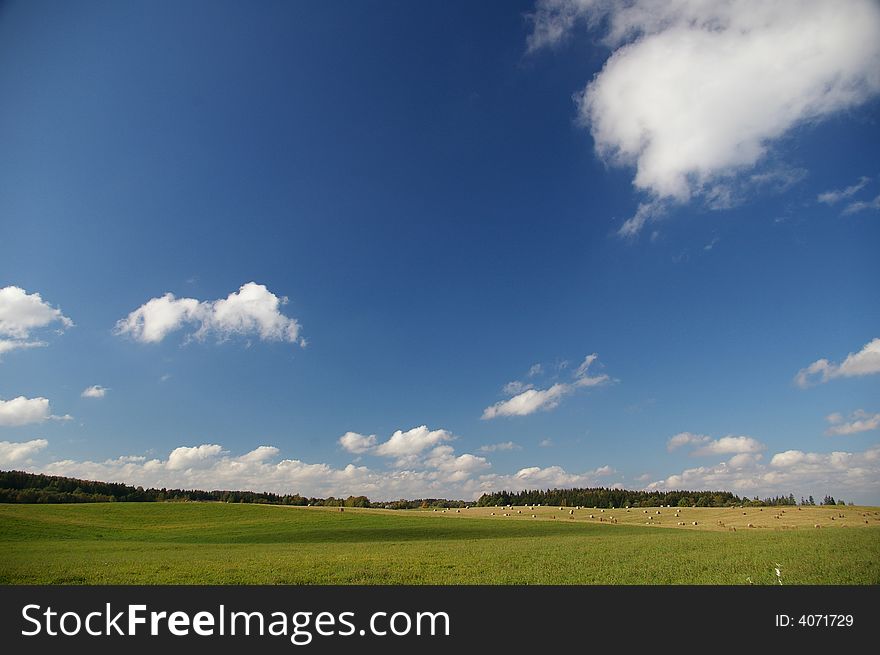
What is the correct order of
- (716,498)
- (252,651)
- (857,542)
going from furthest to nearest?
(716,498) → (857,542) → (252,651)

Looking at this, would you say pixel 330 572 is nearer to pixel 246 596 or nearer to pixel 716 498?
pixel 246 596

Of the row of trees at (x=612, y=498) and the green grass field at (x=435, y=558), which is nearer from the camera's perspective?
the green grass field at (x=435, y=558)

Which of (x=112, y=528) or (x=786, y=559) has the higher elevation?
(x=786, y=559)

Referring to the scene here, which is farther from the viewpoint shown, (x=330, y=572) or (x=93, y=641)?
(x=330, y=572)

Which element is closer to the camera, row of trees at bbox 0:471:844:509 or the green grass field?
the green grass field

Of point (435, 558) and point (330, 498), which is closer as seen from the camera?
point (435, 558)

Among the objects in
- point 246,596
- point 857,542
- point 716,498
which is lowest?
point 716,498

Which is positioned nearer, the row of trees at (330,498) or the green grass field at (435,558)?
the green grass field at (435,558)

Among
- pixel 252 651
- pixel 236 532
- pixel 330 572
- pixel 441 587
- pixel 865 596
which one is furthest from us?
pixel 236 532

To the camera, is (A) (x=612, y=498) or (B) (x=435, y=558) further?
(A) (x=612, y=498)

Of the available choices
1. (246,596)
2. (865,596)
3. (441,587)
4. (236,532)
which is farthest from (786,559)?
(236,532)

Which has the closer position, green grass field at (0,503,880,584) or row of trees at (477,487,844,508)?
green grass field at (0,503,880,584)

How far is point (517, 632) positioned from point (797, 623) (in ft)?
26.1

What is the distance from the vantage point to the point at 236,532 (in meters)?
60.6
